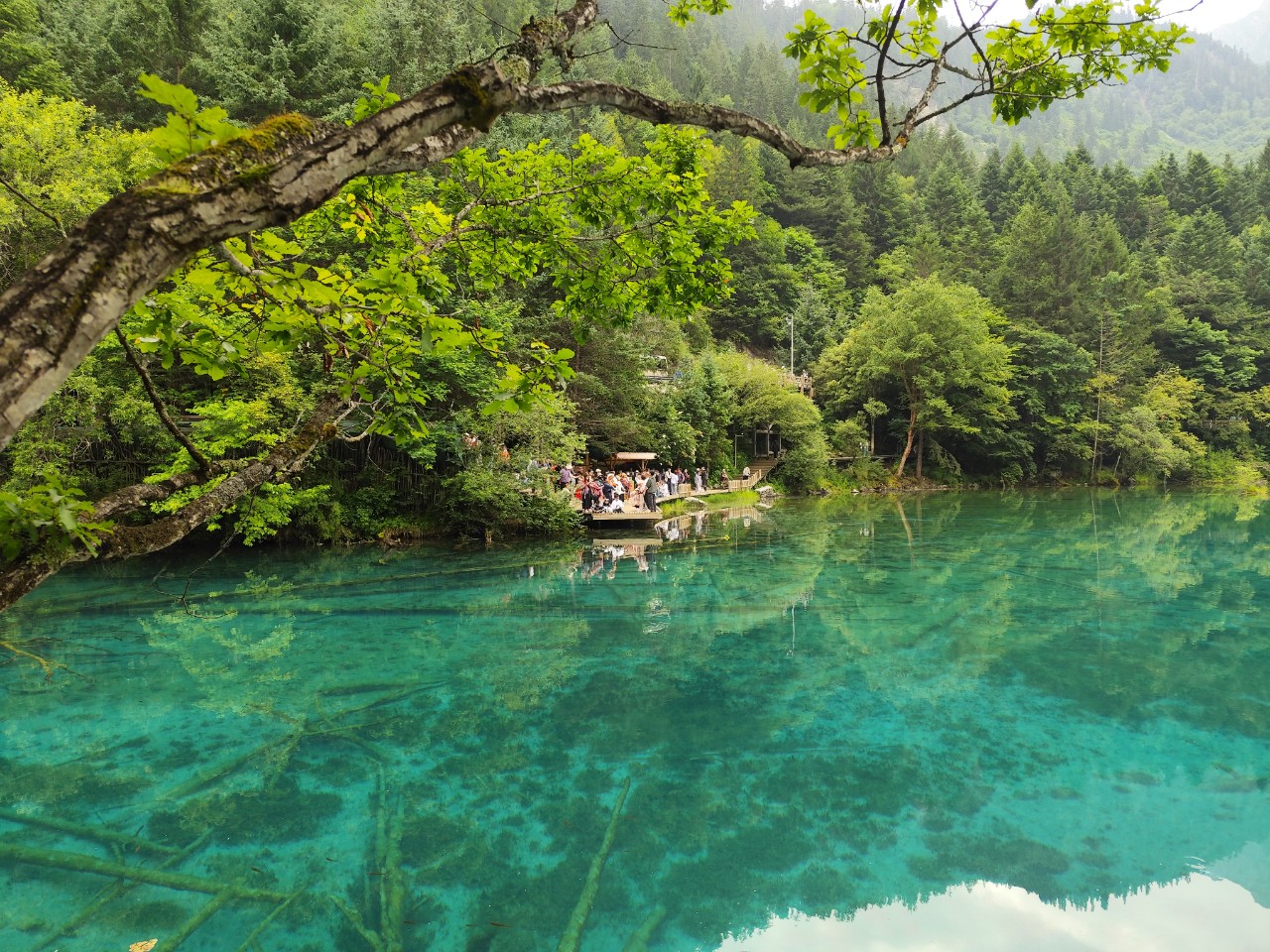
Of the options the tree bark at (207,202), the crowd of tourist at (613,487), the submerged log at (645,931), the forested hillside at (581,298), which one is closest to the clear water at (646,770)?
the submerged log at (645,931)

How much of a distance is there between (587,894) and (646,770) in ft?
5.01

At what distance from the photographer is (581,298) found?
11.7 ft

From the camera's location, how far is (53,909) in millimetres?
3834

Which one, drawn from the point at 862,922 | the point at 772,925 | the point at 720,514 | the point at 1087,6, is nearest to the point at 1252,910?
the point at 862,922

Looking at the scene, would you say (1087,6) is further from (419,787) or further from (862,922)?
(419,787)

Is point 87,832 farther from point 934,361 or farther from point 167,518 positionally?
point 934,361

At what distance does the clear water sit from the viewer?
391 cm

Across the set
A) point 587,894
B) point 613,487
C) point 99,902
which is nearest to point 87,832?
point 99,902

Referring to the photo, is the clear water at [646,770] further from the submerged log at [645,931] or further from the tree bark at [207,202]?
the tree bark at [207,202]

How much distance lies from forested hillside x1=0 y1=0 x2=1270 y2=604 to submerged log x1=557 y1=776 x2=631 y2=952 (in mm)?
2865

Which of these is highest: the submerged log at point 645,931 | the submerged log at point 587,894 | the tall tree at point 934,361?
the tall tree at point 934,361

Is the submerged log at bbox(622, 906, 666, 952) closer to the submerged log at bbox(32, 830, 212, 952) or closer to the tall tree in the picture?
the submerged log at bbox(32, 830, 212, 952)

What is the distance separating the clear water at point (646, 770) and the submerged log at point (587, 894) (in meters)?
0.04

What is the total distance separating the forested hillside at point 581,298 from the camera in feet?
9.46
